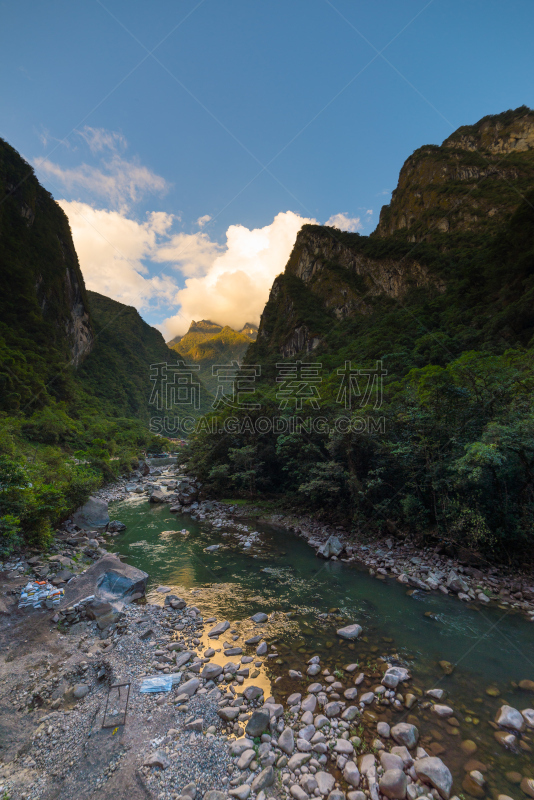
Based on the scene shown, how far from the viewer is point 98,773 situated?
3.89 metres

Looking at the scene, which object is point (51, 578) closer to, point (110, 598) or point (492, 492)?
point (110, 598)

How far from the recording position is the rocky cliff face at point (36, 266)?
50.7 meters

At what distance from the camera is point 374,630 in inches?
292

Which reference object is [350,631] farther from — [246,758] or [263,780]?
[263,780]

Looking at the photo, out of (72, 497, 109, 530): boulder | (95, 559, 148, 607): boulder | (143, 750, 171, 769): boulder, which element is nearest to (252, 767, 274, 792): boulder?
(143, 750, 171, 769): boulder

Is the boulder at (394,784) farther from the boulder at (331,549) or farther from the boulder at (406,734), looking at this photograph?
the boulder at (331,549)

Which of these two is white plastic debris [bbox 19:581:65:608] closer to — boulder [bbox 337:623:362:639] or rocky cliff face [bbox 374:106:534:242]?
boulder [bbox 337:623:362:639]

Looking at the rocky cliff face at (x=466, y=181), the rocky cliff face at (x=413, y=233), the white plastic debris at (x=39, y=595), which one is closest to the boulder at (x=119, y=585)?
the white plastic debris at (x=39, y=595)

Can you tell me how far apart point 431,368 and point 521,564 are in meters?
10.2

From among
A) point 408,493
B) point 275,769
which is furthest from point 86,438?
point 275,769

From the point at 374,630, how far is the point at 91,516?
15.2m

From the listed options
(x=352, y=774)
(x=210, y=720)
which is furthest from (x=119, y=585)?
(x=352, y=774)

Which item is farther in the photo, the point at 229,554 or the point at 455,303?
the point at 455,303

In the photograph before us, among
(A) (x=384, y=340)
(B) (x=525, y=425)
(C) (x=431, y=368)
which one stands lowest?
(B) (x=525, y=425)
